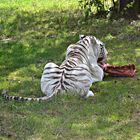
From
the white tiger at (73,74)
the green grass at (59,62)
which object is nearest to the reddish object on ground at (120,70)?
the green grass at (59,62)

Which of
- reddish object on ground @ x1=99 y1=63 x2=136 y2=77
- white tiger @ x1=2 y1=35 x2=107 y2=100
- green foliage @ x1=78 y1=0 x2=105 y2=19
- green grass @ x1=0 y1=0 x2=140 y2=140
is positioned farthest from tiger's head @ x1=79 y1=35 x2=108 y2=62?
green foliage @ x1=78 y1=0 x2=105 y2=19

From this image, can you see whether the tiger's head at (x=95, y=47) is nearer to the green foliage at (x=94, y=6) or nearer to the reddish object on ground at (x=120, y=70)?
the reddish object on ground at (x=120, y=70)

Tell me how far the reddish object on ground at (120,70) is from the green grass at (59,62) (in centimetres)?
13

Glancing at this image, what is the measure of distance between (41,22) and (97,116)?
8.79 m

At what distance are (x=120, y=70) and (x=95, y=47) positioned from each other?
0.70 m

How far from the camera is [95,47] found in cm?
1035

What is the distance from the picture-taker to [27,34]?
14.8 meters

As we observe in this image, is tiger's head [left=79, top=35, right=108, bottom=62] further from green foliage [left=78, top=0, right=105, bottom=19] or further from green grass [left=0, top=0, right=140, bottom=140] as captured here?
green foliage [left=78, top=0, right=105, bottom=19]

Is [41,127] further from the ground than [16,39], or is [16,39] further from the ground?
[41,127]

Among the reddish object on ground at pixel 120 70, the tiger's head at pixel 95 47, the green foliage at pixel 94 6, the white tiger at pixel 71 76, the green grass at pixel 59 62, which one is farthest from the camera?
the green foliage at pixel 94 6

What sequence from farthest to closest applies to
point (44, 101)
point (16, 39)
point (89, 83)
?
point (16, 39) → point (89, 83) → point (44, 101)

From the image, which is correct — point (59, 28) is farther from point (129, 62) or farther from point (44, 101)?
point (44, 101)

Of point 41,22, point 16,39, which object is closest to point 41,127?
point 16,39

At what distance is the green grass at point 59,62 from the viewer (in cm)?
699
